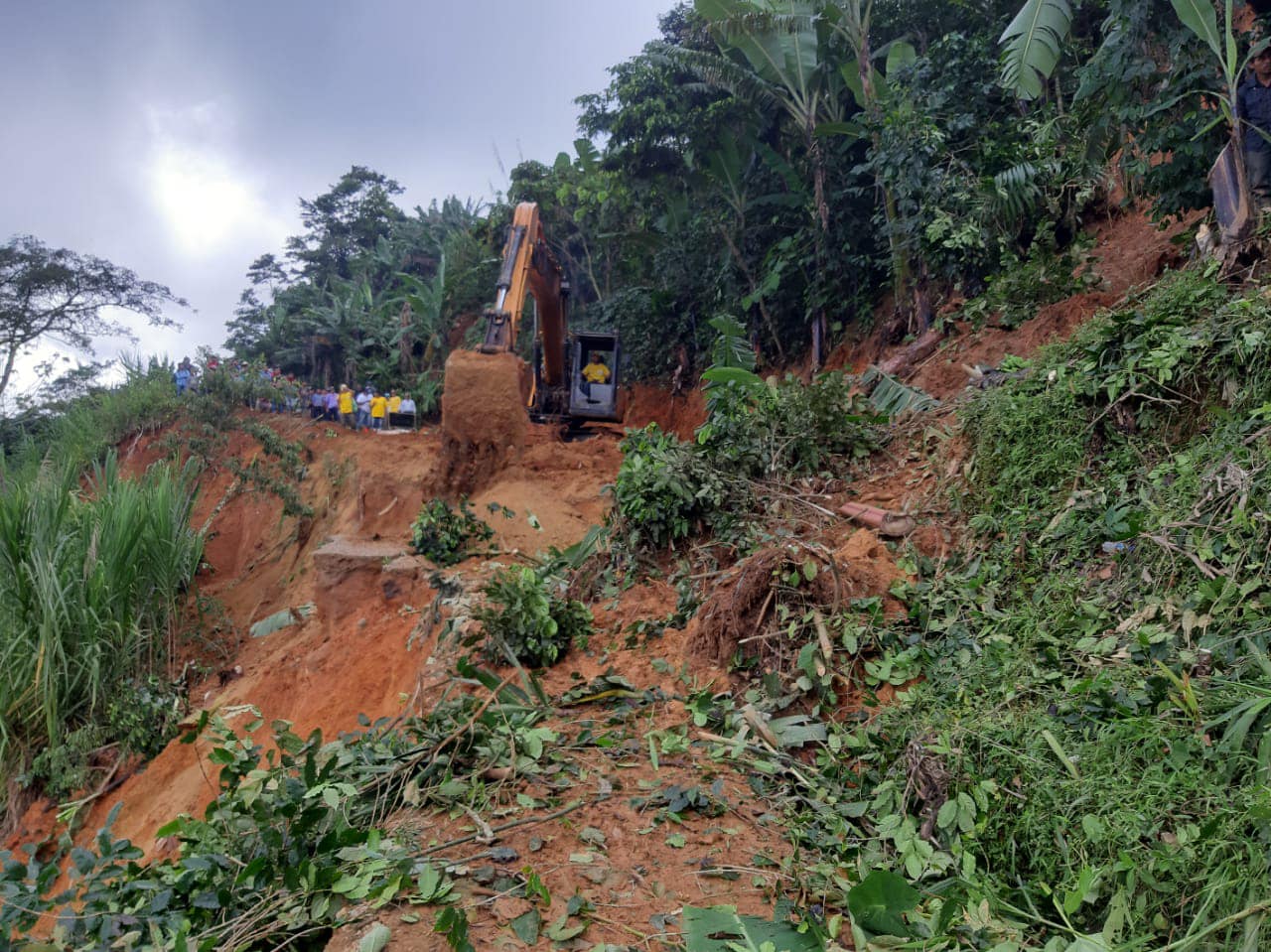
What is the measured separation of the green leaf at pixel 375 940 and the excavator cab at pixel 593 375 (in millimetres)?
10350

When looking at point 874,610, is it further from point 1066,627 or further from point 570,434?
point 570,434

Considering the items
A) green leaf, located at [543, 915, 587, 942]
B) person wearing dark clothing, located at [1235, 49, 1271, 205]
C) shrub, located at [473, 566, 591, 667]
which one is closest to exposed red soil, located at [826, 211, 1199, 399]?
person wearing dark clothing, located at [1235, 49, 1271, 205]

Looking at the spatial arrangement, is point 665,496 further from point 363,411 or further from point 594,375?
point 363,411

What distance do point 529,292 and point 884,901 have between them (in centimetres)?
954

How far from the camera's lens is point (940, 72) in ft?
32.1

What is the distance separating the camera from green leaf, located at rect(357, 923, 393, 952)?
6.72 ft

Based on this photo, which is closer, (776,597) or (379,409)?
(776,597)

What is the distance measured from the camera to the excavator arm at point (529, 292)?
8422 millimetres

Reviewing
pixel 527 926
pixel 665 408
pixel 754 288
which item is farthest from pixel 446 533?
pixel 665 408

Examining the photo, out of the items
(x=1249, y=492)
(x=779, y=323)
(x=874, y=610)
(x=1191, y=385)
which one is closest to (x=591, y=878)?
(x=874, y=610)

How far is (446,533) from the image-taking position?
23.4ft

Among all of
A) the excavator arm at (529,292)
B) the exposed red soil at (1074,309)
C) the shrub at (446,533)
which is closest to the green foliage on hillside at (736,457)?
the exposed red soil at (1074,309)

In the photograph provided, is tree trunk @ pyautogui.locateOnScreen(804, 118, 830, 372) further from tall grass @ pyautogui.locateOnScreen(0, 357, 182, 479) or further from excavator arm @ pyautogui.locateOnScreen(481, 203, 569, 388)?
tall grass @ pyautogui.locateOnScreen(0, 357, 182, 479)

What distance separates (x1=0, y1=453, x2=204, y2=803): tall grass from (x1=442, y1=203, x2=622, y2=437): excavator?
316cm
